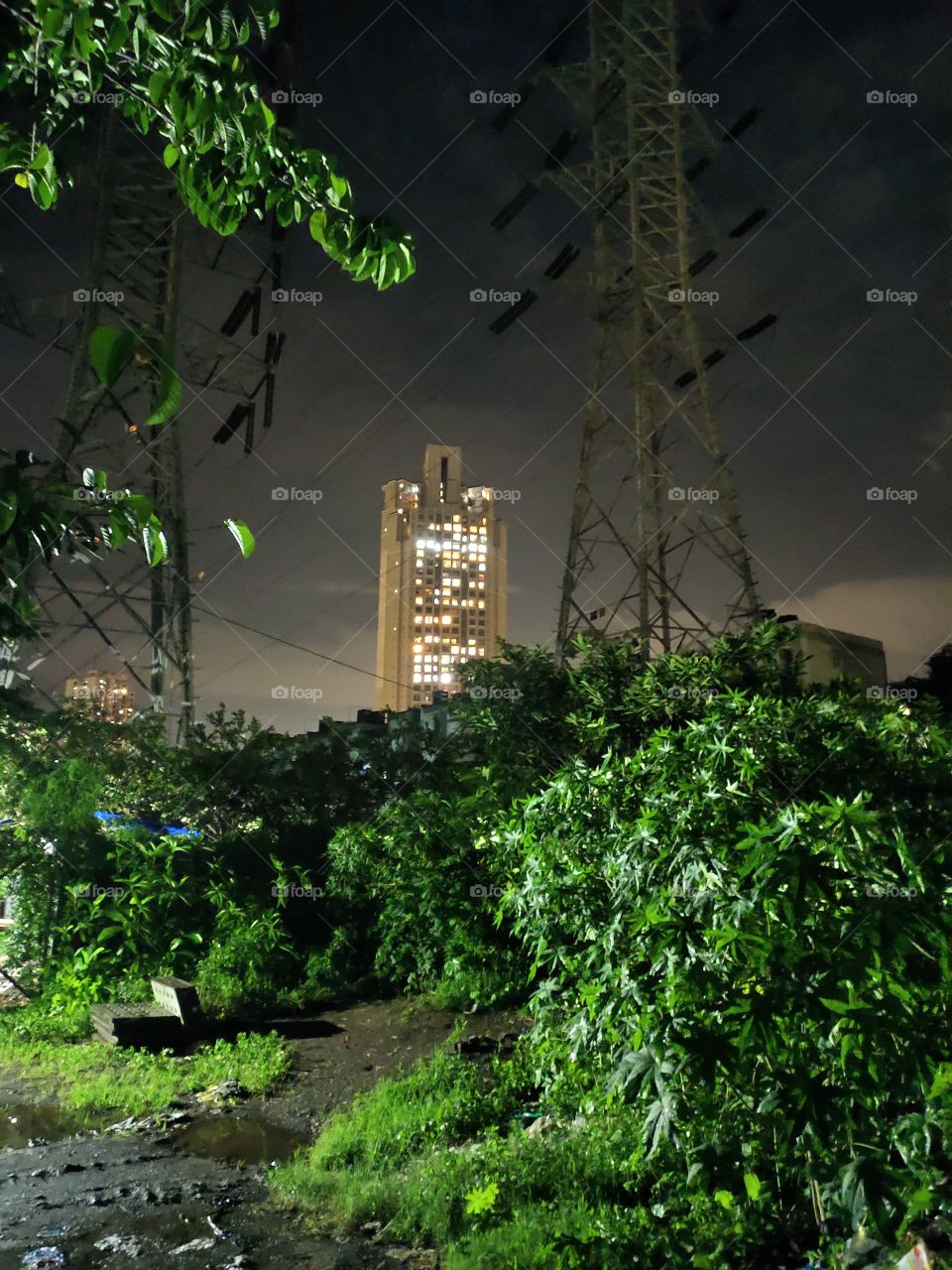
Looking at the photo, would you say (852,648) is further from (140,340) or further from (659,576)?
(140,340)

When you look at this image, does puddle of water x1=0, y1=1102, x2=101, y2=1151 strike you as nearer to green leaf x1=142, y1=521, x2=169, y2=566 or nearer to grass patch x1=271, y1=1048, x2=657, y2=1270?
grass patch x1=271, y1=1048, x2=657, y2=1270

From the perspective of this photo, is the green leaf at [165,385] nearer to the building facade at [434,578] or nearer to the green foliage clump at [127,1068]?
the green foliage clump at [127,1068]

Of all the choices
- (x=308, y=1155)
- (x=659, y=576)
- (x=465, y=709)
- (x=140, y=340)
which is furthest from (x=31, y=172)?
(x=659, y=576)

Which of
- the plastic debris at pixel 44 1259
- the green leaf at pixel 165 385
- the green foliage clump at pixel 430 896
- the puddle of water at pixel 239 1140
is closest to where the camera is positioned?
the green leaf at pixel 165 385

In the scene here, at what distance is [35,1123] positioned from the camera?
19.6 ft

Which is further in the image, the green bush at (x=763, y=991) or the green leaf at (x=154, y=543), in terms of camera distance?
the green bush at (x=763, y=991)

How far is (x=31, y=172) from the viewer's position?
Result: 187 centimetres

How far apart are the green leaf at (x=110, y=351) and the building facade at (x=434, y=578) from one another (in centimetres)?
1669

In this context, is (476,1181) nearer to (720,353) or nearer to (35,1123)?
(35,1123)

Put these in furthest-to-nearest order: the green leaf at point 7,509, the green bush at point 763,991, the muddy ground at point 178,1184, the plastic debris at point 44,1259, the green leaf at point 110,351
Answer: the muddy ground at point 178,1184
the plastic debris at point 44,1259
the green bush at point 763,991
the green leaf at point 7,509
the green leaf at point 110,351

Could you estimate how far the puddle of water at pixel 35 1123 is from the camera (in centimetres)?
570

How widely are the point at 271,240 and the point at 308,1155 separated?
12338 millimetres

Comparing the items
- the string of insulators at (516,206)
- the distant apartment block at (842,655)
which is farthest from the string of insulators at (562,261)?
the distant apartment block at (842,655)

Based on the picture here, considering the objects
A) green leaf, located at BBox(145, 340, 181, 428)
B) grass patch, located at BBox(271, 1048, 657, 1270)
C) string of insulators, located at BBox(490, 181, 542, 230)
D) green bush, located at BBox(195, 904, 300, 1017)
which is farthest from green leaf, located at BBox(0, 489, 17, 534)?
string of insulators, located at BBox(490, 181, 542, 230)
